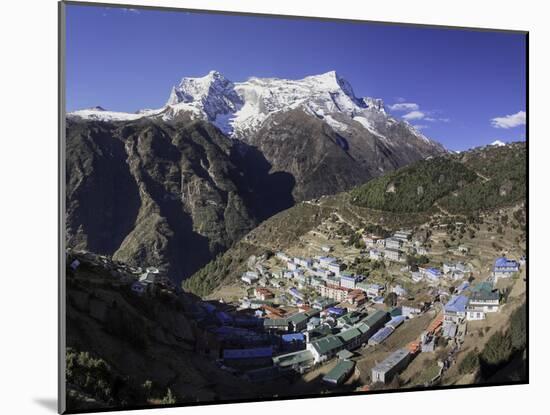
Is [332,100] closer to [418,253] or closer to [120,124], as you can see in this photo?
[418,253]

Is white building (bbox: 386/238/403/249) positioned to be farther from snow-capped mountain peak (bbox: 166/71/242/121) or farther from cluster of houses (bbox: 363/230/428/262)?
snow-capped mountain peak (bbox: 166/71/242/121)

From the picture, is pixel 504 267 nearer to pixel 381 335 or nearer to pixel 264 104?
pixel 381 335

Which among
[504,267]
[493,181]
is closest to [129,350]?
[504,267]

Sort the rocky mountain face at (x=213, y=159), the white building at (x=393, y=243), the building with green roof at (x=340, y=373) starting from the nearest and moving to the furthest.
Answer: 1. the building with green roof at (x=340, y=373)
2. the rocky mountain face at (x=213, y=159)
3. the white building at (x=393, y=243)

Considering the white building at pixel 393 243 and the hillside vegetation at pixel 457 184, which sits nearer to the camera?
the hillside vegetation at pixel 457 184

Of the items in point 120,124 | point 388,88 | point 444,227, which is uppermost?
point 388,88

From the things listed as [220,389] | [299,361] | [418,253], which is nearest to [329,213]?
[418,253]

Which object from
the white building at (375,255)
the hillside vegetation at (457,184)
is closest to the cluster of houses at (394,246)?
the white building at (375,255)

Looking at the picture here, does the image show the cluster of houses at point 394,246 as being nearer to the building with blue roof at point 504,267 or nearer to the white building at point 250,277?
the building with blue roof at point 504,267
